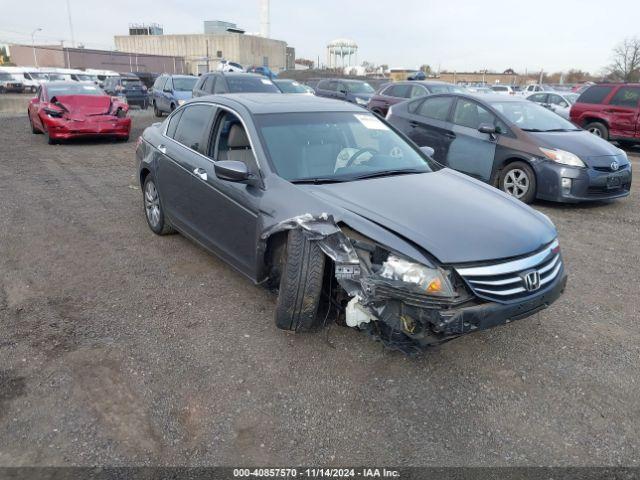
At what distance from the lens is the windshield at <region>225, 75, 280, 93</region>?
13305 millimetres

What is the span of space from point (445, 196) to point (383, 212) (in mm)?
641

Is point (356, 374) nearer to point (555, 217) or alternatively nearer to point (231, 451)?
point (231, 451)

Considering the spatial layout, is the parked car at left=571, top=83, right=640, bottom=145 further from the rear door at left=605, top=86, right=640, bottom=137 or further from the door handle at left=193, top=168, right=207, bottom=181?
the door handle at left=193, top=168, right=207, bottom=181

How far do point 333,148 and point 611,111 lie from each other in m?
11.6

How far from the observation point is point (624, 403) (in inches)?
119

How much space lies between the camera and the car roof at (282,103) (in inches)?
173

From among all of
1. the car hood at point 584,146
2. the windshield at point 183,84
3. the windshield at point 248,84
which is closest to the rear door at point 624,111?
the car hood at point 584,146

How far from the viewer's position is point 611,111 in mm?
12883

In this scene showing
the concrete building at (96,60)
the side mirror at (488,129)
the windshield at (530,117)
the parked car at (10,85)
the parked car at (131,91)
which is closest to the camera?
the side mirror at (488,129)

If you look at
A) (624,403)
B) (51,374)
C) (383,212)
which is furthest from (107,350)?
(624,403)

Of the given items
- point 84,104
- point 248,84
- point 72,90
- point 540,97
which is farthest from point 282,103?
point 540,97

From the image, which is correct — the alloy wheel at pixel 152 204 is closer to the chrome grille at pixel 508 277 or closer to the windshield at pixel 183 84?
the chrome grille at pixel 508 277

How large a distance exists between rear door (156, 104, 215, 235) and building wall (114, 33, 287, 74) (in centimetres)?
7092

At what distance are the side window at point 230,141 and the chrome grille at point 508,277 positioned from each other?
6.43 ft
